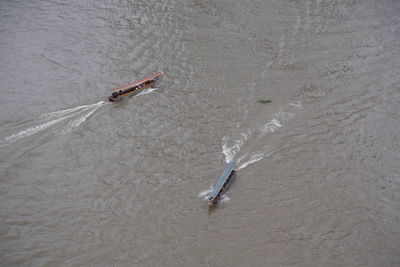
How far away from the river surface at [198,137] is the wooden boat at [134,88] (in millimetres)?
383

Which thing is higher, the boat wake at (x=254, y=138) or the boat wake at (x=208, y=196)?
the boat wake at (x=254, y=138)

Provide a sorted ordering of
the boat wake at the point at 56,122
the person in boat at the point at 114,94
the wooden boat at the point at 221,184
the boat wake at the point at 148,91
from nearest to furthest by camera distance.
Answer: the wooden boat at the point at 221,184 → the boat wake at the point at 56,122 → the person in boat at the point at 114,94 → the boat wake at the point at 148,91

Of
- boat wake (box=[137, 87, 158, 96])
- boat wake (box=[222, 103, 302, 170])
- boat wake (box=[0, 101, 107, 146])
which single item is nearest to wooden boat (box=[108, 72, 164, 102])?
boat wake (box=[137, 87, 158, 96])

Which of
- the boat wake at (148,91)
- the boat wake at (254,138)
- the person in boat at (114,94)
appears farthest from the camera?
the boat wake at (148,91)

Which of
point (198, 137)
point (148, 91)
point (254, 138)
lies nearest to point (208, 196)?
point (198, 137)

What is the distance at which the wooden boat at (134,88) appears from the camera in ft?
61.3

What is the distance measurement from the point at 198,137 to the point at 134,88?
5.57 m

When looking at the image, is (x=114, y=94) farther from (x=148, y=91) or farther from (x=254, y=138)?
(x=254, y=138)

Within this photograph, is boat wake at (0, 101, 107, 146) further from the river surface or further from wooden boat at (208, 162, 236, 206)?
wooden boat at (208, 162, 236, 206)

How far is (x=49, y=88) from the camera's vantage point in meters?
19.6

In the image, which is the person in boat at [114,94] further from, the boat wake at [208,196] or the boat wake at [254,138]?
the boat wake at [208,196]

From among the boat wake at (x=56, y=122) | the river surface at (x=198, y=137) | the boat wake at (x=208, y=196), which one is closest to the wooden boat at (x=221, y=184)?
the boat wake at (x=208, y=196)

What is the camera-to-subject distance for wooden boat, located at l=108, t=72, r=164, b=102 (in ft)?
61.3

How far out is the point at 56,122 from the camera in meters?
17.2
